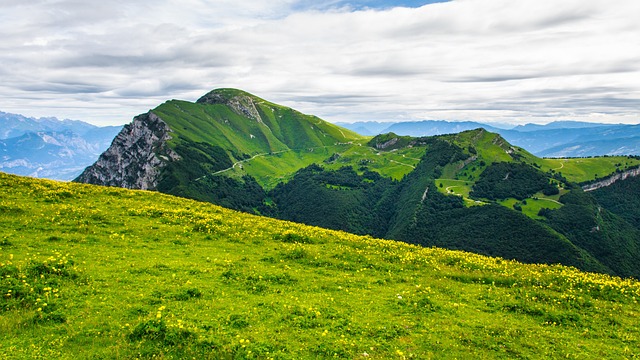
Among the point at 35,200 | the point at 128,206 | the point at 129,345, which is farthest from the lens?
the point at 128,206

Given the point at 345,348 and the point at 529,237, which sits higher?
the point at 345,348

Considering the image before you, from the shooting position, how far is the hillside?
48.1ft

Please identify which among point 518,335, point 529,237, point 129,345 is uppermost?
point 129,345

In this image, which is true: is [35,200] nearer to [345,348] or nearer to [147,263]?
[147,263]

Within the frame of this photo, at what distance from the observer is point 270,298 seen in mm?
19234

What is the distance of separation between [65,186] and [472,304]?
42223 millimetres

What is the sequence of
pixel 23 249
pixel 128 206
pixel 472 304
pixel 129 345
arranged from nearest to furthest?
pixel 129 345, pixel 472 304, pixel 23 249, pixel 128 206

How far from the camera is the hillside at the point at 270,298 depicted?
14656 millimetres

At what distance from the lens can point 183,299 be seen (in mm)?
18172

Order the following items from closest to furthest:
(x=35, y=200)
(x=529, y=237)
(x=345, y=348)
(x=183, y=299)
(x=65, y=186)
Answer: (x=345, y=348) → (x=183, y=299) → (x=35, y=200) → (x=65, y=186) → (x=529, y=237)

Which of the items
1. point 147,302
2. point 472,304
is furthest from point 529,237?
point 147,302

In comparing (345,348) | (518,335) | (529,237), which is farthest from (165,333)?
(529,237)

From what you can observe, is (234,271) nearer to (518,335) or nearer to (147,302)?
(147,302)

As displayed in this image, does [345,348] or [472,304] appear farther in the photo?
[472,304]
